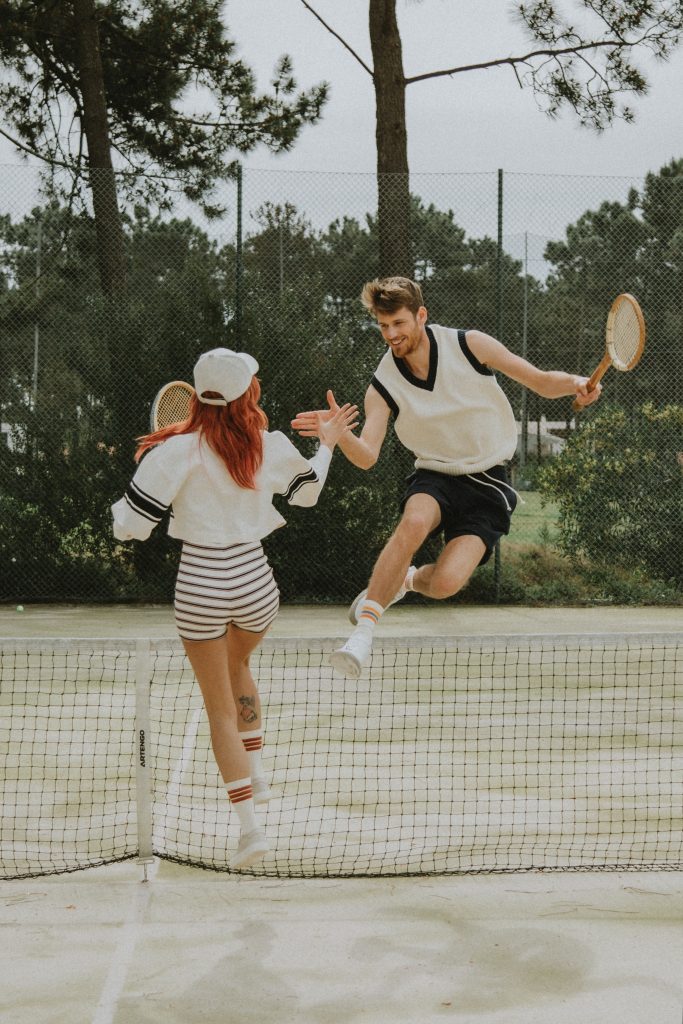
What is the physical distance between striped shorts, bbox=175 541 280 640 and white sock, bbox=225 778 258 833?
0.47 metres

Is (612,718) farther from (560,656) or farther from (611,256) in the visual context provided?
(611,256)

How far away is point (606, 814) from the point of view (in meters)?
5.04

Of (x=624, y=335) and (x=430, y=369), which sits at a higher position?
(x=624, y=335)

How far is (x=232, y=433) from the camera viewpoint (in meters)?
3.70

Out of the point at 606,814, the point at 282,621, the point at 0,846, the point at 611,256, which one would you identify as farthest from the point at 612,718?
the point at 611,256

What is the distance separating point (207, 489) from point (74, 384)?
838cm

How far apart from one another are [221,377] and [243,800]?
4.16ft

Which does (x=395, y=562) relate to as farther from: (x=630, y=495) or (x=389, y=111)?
(x=389, y=111)

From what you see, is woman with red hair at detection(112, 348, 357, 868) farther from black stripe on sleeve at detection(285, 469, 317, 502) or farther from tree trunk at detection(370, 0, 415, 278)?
tree trunk at detection(370, 0, 415, 278)

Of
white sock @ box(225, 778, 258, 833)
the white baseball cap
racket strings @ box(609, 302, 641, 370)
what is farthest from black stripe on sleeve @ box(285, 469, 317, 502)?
racket strings @ box(609, 302, 641, 370)

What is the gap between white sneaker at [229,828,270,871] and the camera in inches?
147

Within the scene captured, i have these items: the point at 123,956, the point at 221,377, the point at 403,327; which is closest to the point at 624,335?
the point at 403,327

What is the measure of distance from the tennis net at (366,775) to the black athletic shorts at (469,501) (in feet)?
1.51

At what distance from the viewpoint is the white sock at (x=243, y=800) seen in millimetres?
3801
